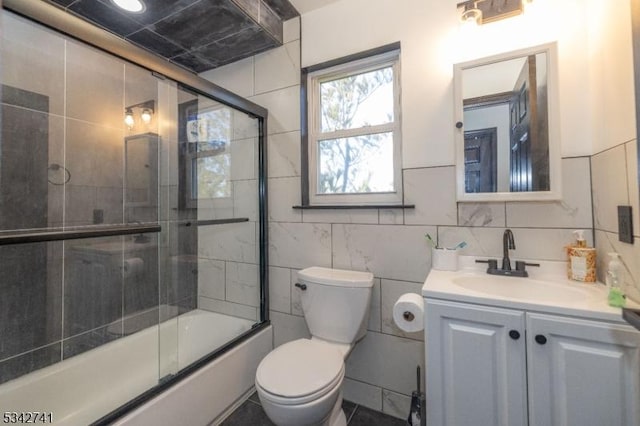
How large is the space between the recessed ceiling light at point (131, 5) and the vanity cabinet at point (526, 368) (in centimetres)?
208

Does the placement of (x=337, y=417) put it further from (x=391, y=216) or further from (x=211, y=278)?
(x=211, y=278)

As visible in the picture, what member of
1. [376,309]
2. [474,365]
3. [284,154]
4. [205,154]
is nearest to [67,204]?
[205,154]

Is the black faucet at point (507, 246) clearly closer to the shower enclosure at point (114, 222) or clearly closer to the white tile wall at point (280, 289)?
the white tile wall at point (280, 289)

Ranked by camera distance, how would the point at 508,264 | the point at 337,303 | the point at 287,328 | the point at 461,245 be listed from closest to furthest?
the point at 508,264, the point at 461,245, the point at 337,303, the point at 287,328

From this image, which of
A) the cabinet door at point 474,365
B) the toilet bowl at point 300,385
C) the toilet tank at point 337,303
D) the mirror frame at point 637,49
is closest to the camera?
the mirror frame at point 637,49

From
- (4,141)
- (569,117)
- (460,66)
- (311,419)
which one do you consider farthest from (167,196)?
(569,117)

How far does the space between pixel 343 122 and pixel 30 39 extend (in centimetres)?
157

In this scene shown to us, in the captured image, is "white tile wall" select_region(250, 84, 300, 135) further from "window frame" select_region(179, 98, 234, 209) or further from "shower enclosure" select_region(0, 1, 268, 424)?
"window frame" select_region(179, 98, 234, 209)

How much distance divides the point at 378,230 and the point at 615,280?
0.95 metres

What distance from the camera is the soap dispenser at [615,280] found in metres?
0.90

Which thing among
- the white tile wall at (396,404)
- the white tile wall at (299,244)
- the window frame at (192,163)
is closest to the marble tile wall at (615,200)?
the white tile wall at (396,404)

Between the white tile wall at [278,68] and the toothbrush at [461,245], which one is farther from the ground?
the white tile wall at [278,68]

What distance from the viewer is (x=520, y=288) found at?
3.93 feet

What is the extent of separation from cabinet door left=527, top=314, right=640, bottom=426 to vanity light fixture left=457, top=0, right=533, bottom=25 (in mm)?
1343
